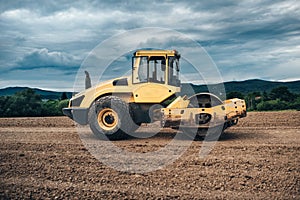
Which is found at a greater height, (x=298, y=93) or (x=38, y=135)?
(x=298, y=93)

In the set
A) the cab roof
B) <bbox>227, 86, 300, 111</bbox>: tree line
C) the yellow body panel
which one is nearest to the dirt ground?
the yellow body panel

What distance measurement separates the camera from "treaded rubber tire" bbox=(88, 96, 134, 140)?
948 cm

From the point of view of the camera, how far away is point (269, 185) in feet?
18.4

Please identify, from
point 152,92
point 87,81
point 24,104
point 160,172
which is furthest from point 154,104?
point 24,104

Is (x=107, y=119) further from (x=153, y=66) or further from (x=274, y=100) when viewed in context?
(x=274, y=100)

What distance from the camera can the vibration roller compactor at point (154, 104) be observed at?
919cm

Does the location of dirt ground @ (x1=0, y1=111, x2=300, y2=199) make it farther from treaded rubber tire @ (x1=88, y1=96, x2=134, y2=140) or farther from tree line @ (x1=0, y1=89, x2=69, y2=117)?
tree line @ (x1=0, y1=89, x2=69, y2=117)

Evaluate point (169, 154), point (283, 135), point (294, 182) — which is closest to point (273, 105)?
point (283, 135)

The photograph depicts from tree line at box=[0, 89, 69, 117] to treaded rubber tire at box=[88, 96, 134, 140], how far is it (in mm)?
6709

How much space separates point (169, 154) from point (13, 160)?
322 centimetres

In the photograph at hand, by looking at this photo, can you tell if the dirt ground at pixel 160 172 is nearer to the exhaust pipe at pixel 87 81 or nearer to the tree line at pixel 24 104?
the exhaust pipe at pixel 87 81

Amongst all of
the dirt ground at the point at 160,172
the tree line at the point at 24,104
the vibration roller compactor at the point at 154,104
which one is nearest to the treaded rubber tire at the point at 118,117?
the vibration roller compactor at the point at 154,104

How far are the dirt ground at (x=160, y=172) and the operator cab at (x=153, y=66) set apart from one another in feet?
5.33

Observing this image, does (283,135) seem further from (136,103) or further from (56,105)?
(56,105)
